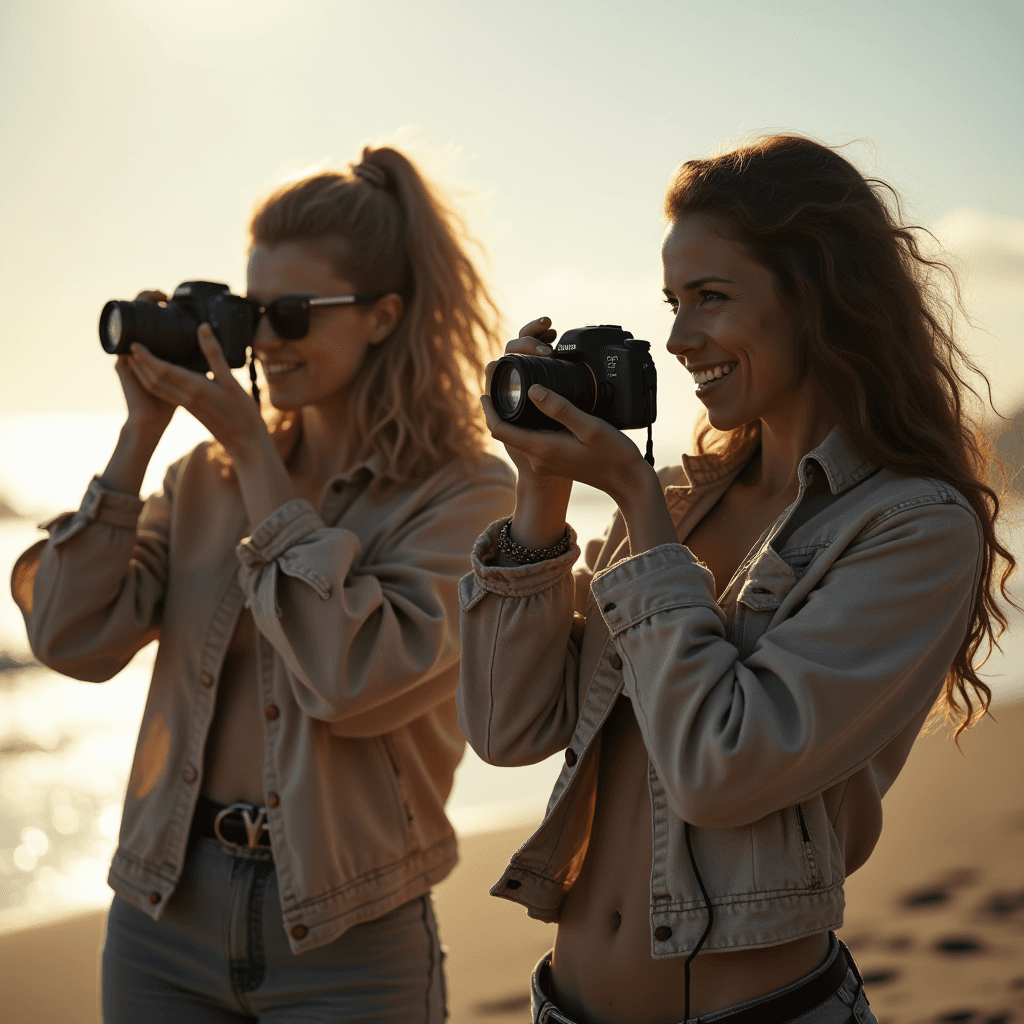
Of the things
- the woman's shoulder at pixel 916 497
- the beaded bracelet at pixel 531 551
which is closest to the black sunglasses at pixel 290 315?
the beaded bracelet at pixel 531 551

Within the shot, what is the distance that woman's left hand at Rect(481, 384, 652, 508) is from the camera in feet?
4.53

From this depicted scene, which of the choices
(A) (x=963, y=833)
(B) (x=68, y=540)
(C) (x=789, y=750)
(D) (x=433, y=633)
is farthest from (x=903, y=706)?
(A) (x=963, y=833)

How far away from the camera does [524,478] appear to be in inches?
58.4

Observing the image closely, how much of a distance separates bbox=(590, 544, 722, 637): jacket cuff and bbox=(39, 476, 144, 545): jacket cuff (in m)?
1.06

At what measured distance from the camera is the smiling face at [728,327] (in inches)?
55.4

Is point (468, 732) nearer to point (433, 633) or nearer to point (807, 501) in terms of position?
point (433, 633)

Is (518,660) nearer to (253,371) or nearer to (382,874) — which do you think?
(382,874)

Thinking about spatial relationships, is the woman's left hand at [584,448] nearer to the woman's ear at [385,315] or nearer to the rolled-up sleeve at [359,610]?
the rolled-up sleeve at [359,610]

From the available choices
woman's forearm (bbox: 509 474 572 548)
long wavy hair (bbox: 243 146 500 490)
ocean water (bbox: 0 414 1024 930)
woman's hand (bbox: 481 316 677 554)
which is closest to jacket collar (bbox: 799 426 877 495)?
woman's hand (bbox: 481 316 677 554)

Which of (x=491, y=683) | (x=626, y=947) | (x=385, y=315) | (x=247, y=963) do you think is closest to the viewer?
(x=626, y=947)

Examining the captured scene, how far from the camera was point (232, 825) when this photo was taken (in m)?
1.85

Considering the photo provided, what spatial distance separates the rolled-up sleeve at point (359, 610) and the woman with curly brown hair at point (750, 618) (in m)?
0.33

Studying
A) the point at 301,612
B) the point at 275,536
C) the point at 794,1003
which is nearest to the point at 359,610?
the point at 301,612

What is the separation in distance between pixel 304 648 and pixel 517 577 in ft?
1.63
